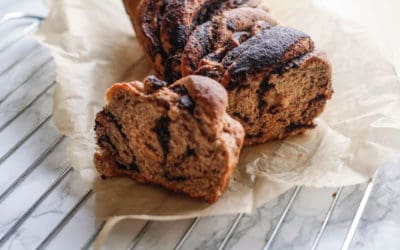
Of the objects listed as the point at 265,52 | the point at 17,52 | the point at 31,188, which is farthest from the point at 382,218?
the point at 17,52

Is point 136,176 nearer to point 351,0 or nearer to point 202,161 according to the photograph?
point 202,161

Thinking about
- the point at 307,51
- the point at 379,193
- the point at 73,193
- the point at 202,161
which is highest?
the point at 307,51

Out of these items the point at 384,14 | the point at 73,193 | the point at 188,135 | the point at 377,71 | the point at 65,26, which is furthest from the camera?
the point at 384,14

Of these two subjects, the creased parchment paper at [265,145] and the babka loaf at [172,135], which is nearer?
the babka loaf at [172,135]

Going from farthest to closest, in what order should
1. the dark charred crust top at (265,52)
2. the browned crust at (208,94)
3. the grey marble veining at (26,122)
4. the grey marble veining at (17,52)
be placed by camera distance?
the grey marble veining at (17,52), the grey marble veining at (26,122), the dark charred crust top at (265,52), the browned crust at (208,94)

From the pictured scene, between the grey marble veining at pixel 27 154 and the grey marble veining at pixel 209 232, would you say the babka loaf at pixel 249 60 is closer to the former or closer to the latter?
the grey marble veining at pixel 209 232

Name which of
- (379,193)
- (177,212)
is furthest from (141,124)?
(379,193)

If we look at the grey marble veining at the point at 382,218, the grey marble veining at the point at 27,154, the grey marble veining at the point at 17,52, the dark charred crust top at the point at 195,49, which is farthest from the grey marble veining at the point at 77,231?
the grey marble veining at the point at 17,52
